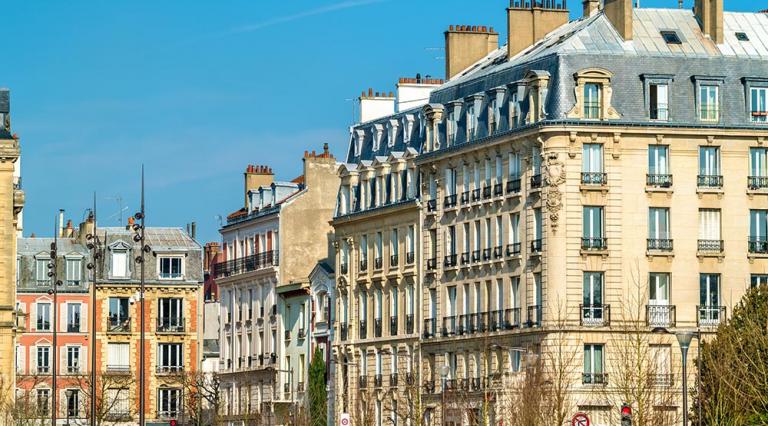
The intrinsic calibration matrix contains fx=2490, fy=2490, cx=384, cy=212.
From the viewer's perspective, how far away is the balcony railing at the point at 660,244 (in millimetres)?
91562

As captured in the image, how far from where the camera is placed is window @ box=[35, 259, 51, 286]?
5305 inches

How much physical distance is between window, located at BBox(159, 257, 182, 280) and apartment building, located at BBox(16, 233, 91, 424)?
423 cm

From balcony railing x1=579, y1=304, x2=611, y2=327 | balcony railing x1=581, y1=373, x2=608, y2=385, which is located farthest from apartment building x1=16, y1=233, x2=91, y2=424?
balcony railing x1=581, y1=373, x2=608, y2=385

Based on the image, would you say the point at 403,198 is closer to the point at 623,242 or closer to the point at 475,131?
the point at 475,131

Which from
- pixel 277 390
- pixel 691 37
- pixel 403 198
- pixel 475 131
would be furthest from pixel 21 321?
pixel 691 37

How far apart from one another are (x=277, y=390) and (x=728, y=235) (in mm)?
34541

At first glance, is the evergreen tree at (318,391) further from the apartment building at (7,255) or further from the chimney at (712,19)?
the chimney at (712,19)

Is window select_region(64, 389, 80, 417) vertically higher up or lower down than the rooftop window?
lower down

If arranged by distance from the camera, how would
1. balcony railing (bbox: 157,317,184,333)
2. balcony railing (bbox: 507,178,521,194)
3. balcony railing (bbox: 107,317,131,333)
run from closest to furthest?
balcony railing (bbox: 507,178,521,194) < balcony railing (bbox: 107,317,131,333) < balcony railing (bbox: 157,317,184,333)

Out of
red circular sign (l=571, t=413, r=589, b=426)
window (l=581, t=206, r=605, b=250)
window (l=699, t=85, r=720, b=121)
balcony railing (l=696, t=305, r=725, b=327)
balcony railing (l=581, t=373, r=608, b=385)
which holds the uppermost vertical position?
window (l=699, t=85, r=720, b=121)

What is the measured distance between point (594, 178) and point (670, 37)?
6783 millimetres

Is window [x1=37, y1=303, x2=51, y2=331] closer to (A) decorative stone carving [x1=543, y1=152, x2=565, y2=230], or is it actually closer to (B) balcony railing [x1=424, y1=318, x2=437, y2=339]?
(B) balcony railing [x1=424, y1=318, x2=437, y2=339]

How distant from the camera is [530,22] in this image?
3927 inches

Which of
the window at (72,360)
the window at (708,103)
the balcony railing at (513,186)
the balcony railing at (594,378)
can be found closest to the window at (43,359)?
the window at (72,360)
